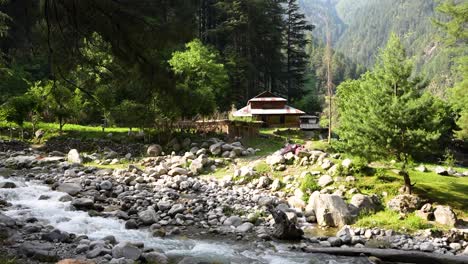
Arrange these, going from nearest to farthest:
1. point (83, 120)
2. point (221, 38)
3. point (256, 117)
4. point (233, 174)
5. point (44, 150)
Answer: point (233, 174)
point (44, 150)
point (83, 120)
point (256, 117)
point (221, 38)

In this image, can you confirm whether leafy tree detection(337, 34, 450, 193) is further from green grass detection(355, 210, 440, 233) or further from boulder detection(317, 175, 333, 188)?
green grass detection(355, 210, 440, 233)

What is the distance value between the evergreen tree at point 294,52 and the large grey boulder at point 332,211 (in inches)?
1785

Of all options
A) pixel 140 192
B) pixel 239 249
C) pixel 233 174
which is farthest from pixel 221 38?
pixel 239 249

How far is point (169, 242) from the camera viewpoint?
11.9m

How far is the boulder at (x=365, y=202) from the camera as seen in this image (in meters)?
15.0

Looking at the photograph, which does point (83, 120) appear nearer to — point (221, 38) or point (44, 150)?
point (44, 150)

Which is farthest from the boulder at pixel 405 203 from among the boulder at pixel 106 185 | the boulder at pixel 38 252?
the boulder at pixel 106 185

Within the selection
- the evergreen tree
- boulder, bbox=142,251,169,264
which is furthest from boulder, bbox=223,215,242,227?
the evergreen tree

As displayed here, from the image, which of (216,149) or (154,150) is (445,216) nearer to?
(216,149)

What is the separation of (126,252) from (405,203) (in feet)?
32.8

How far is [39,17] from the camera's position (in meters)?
7.40

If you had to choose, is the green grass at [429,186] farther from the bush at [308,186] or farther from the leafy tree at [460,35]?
the leafy tree at [460,35]

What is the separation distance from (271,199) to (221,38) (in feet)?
135

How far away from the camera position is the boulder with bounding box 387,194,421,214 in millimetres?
14586
